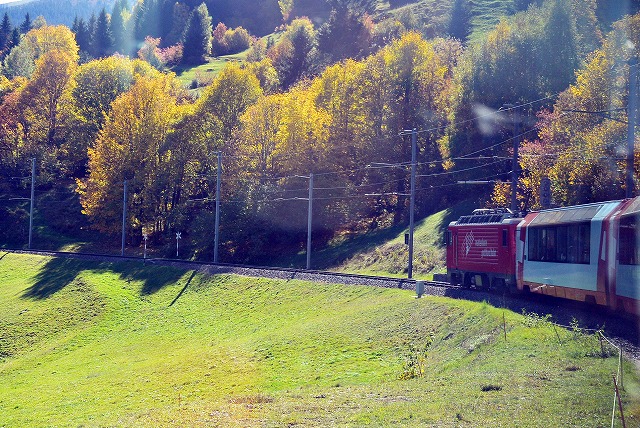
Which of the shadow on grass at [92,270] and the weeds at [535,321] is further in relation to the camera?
the shadow on grass at [92,270]

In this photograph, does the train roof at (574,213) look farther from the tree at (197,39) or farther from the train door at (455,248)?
the tree at (197,39)

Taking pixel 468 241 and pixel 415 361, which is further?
pixel 468 241

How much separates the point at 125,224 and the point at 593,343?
52.9m

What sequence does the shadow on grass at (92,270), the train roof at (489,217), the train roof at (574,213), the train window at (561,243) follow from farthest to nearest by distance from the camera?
the shadow on grass at (92,270), the train roof at (489,217), the train window at (561,243), the train roof at (574,213)

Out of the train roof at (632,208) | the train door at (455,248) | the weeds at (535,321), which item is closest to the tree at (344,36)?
the train door at (455,248)

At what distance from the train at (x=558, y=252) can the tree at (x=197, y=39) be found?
416ft

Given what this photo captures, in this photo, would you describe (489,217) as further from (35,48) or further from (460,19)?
(35,48)

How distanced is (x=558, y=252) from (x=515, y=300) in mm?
4053

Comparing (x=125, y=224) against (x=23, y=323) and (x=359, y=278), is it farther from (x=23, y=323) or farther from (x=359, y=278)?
(x=359, y=278)

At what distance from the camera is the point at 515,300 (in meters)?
28.9

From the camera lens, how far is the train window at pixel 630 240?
19.7m

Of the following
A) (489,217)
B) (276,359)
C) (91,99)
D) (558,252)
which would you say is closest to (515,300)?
(558,252)

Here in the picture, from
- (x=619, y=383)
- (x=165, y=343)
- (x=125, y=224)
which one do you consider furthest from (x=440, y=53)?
(x=619, y=383)

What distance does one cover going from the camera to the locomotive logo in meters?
34.1
